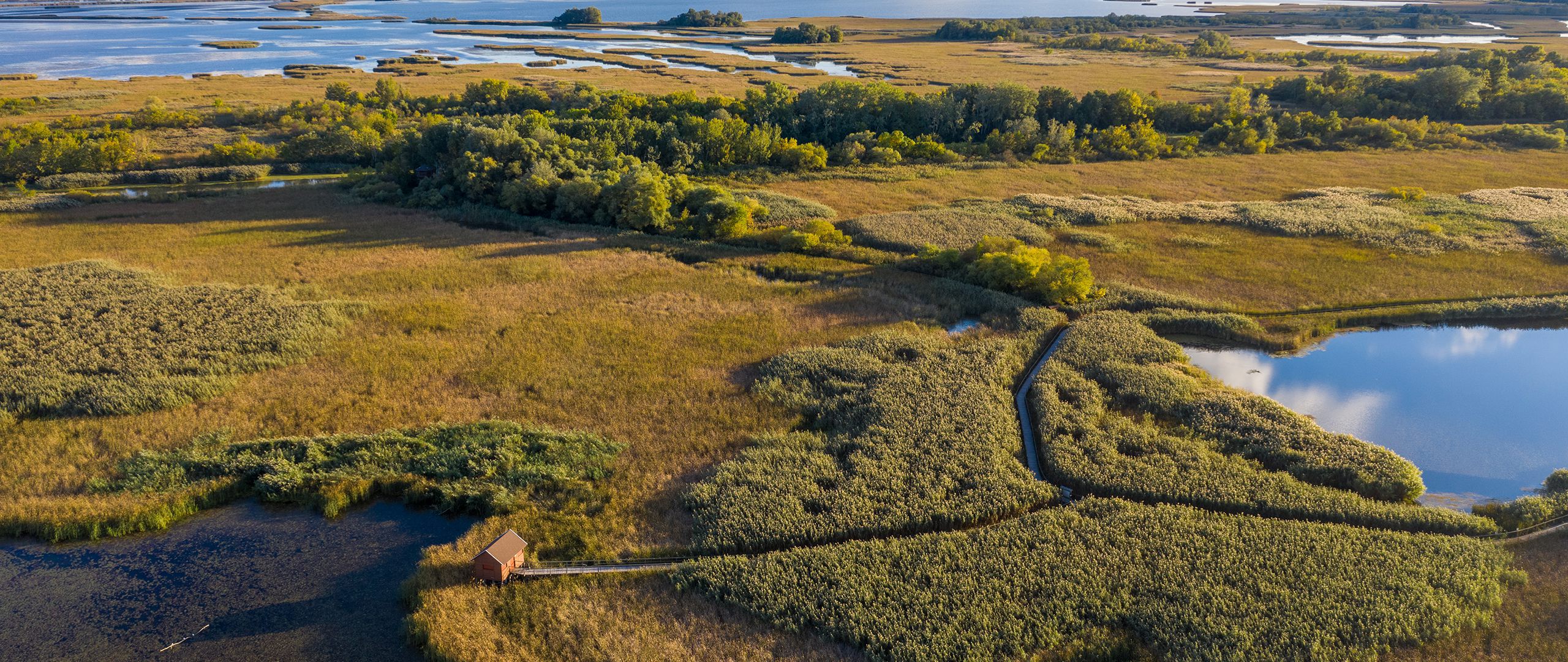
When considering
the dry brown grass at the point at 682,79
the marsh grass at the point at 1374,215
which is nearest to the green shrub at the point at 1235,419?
the marsh grass at the point at 1374,215

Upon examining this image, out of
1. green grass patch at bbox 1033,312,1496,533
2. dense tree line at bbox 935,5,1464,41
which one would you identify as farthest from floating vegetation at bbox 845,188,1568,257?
dense tree line at bbox 935,5,1464,41

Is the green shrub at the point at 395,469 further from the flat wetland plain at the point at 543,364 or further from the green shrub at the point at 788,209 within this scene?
the green shrub at the point at 788,209

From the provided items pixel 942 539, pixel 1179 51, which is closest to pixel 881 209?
pixel 942 539

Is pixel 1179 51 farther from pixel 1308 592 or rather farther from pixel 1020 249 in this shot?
pixel 1308 592

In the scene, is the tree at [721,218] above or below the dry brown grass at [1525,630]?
above

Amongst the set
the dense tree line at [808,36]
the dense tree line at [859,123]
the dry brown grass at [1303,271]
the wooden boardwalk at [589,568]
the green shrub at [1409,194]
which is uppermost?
the dense tree line at [808,36]
